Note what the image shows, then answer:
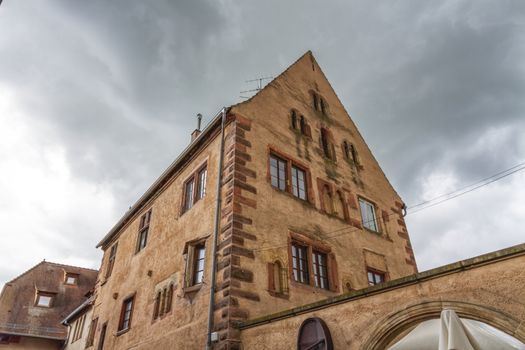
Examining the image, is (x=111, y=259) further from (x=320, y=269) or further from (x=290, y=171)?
(x=320, y=269)

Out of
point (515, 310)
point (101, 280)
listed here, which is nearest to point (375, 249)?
point (515, 310)

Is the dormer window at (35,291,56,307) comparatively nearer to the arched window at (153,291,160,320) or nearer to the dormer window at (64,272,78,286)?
the dormer window at (64,272,78,286)

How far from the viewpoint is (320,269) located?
38.7 feet

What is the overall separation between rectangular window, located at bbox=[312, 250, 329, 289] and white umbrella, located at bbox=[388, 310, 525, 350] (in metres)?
6.36

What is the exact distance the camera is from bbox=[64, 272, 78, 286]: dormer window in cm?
3219

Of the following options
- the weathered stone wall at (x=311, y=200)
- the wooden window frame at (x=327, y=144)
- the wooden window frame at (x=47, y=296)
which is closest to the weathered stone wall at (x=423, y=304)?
the weathered stone wall at (x=311, y=200)

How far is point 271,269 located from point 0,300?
1065 inches

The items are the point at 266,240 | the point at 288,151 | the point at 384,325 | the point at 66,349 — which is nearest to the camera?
the point at 384,325

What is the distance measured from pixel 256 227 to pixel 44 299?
1048 inches

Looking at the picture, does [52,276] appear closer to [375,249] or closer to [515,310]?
[375,249]

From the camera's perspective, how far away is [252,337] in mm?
8281

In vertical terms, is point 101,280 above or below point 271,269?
above

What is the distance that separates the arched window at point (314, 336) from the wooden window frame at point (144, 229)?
33.8 ft

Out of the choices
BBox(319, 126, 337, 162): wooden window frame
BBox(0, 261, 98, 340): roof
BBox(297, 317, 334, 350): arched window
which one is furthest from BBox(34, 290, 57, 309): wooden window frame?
BBox(297, 317, 334, 350): arched window
